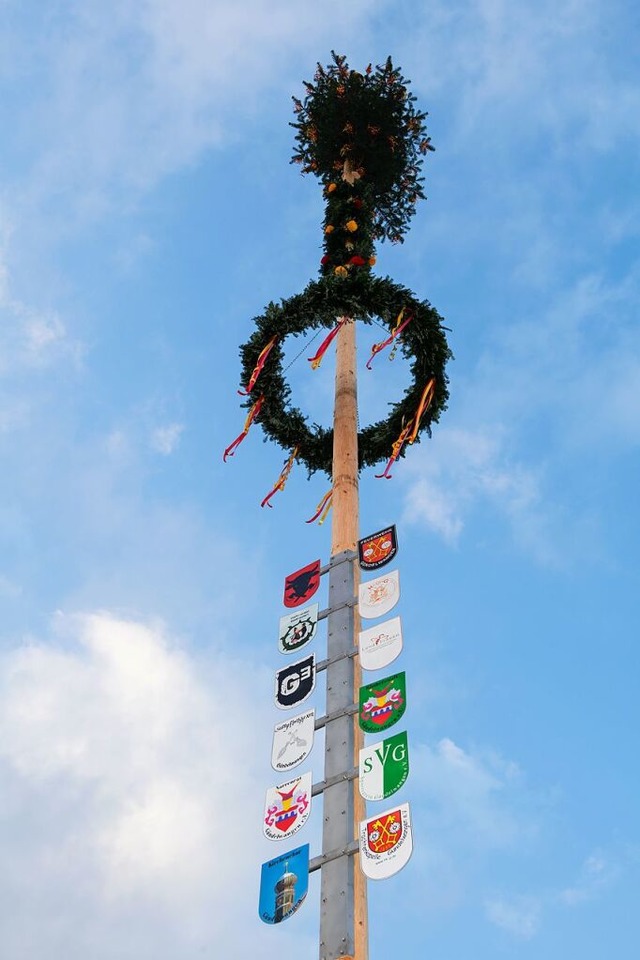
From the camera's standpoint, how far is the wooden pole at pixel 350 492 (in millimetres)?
8305

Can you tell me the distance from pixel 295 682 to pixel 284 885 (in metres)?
2.25

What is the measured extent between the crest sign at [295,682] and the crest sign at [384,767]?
4.60 feet

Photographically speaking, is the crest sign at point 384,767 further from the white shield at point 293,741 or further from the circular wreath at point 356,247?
the circular wreath at point 356,247

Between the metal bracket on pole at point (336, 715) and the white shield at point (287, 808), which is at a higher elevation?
the metal bracket on pole at point (336, 715)

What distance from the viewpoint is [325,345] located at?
1424 centimetres

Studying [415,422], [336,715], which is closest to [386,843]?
[336,715]

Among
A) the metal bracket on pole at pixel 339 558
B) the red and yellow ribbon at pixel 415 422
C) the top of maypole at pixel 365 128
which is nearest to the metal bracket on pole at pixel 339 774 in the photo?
the metal bracket on pole at pixel 339 558

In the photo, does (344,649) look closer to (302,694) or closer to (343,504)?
(302,694)

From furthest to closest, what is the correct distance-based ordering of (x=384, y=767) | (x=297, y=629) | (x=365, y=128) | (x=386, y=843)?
1. (x=365, y=128)
2. (x=297, y=629)
3. (x=384, y=767)
4. (x=386, y=843)

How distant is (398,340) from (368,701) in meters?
6.20

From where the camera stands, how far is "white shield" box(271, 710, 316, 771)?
955 centimetres

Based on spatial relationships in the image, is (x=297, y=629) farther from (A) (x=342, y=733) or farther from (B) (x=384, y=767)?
(B) (x=384, y=767)

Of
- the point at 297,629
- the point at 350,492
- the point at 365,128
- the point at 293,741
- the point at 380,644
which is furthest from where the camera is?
the point at 365,128

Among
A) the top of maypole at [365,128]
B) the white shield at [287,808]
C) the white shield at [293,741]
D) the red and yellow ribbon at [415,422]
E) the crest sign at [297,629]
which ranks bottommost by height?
the white shield at [287,808]
